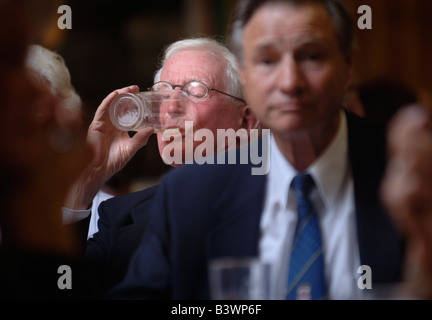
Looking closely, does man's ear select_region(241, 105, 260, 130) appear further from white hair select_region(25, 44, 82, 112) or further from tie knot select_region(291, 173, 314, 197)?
white hair select_region(25, 44, 82, 112)

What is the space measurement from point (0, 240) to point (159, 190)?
37 cm

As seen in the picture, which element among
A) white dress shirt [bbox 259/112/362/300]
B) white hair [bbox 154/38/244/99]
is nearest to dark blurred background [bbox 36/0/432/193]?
white hair [bbox 154/38/244/99]

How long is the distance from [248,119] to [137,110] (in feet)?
0.93

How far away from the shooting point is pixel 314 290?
1477 millimetres

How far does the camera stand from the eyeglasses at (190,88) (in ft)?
5.62

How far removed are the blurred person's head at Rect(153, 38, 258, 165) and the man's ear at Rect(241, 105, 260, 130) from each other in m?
0.04

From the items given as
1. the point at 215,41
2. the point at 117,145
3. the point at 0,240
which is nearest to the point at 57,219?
the point at 0,240

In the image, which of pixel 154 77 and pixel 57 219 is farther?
pixel 154 77

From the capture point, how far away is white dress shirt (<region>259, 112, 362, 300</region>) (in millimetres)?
1485

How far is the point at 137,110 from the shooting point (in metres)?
1.71

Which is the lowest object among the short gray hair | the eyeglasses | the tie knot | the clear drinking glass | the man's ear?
the tie knot

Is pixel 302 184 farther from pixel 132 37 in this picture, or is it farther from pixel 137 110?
pixel 132 37

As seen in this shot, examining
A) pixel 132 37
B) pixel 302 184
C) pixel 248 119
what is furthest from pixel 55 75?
pixel 302 184
